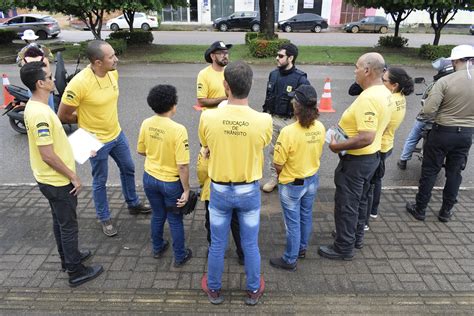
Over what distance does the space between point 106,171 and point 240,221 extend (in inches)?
71.7

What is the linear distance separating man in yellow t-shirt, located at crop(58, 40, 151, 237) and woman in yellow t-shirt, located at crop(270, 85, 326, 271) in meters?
1.82

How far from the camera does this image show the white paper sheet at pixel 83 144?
338cm

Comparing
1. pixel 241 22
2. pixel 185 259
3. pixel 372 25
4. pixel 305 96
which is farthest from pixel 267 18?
pixel 372 25

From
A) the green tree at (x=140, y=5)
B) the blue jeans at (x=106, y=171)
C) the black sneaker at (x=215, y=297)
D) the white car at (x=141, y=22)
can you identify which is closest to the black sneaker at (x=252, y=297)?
the black sneaker at (x=215, y=297)

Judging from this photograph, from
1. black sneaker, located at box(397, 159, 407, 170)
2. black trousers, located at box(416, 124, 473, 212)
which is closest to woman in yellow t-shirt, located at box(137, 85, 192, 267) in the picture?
black trousers, located at box(416, 124, 473, 212)

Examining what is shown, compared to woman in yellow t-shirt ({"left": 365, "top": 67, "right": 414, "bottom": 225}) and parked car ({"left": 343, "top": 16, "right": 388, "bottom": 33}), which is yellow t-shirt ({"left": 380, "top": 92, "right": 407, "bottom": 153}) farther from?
parked car ({"left": 343, "top": 16, "right": 388, "bottom": 33})

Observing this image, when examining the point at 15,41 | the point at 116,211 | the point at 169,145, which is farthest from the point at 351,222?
the point at 15,41

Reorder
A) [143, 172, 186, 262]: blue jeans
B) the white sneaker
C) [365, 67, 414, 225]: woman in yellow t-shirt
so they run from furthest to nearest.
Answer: the white sneaker
[365, 67, 414, 225]: woman in yellow t-shirt
[143, 172, 186, 262]: blue jeans

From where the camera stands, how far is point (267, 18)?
53.4 ft

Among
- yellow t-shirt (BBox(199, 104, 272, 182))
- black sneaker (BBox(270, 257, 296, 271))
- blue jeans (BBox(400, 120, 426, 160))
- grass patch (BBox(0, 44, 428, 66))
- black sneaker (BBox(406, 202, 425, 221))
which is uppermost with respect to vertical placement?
yellow t-shirt (BBox(199, 104, 272, 182))

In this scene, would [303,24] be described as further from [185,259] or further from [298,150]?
[185,259]

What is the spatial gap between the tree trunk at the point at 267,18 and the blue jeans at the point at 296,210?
1418 centimetres

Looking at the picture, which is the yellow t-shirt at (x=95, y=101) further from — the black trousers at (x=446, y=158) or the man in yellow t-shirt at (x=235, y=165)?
the black trousers at (x=446, y=158)

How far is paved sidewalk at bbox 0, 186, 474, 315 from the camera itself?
3168 mm
